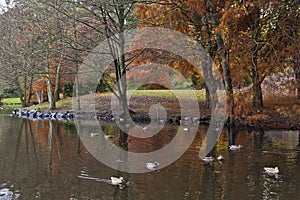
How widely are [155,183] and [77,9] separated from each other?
10174 millimetres

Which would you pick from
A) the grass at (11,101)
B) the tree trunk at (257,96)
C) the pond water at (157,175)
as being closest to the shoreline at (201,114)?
the tree trunk at (257,96)

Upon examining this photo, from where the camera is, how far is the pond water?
4.61 meters

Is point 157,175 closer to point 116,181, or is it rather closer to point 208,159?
point 116,181

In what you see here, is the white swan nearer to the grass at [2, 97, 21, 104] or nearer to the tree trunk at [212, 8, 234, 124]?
the tree trunk at [212, 8, 234, 124]

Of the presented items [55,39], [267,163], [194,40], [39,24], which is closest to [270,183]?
[267,163]

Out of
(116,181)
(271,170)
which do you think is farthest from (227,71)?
(116,181)

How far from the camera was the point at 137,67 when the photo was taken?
665 inches

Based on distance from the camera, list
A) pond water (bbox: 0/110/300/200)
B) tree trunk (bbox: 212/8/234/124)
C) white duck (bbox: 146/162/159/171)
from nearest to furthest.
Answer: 1. pond water (bbox: 0/110/300/200)
2. white duck (bbox: 146/162/159/171)
3. tree trunk (bbox: 212/8/234/124)

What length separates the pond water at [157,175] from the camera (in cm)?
461

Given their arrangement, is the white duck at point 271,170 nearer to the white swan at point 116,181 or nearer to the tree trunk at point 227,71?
the white swan at point 116,181

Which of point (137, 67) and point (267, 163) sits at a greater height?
point (137, 67)

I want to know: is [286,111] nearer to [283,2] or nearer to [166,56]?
[283,2]

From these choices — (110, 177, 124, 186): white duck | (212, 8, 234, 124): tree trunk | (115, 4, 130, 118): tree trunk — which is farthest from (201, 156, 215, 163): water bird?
(115, 4, 130, 118): tree trunk

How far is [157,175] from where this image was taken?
5516mm
